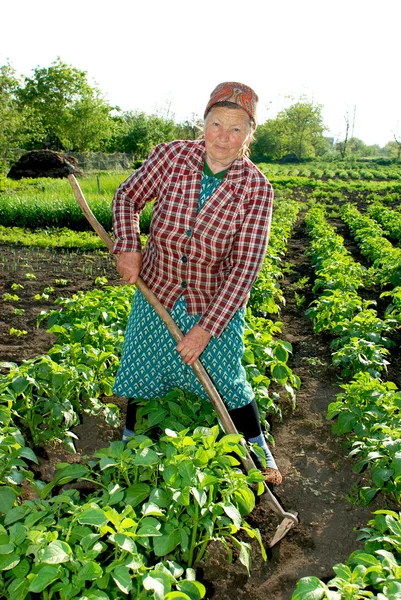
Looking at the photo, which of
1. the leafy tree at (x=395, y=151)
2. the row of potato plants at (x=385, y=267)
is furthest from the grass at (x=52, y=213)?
the leafy tree at (x=395, y=151)

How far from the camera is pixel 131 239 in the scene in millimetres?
2389

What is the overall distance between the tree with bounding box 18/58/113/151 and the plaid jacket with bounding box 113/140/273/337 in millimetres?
30699

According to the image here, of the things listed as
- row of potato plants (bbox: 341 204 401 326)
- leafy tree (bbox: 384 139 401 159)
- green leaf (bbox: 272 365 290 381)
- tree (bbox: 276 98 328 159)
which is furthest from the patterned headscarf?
leafy tree (bbox: 384 139 401 159)

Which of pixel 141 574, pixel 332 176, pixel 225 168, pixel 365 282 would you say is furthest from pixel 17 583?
pixel 332 176

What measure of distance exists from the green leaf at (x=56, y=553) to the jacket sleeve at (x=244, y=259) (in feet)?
3.31

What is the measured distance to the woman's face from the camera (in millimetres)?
2162

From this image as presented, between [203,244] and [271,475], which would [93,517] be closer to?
[203,244]

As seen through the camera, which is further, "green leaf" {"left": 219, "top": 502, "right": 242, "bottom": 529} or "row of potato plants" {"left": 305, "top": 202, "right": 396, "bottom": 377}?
"row of potato plants" {"left": 305, "top": 202, "right": 396, "bottom": 377}

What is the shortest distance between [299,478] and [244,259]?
55.2 inches

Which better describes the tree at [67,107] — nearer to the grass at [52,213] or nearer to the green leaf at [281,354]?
the grass at [52,213]

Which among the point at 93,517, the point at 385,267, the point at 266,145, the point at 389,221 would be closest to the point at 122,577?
the point at 93,517

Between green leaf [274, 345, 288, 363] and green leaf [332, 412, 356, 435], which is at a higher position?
green leaf [274, 345, 288, 363]

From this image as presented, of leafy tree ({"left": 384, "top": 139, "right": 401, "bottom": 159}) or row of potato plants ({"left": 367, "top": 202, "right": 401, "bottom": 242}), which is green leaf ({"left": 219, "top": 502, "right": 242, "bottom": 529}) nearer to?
row of potato plants ({"left": 367, "top": 202, "right": 401, "bottom": 242})

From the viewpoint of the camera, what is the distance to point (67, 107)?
33.2 m
